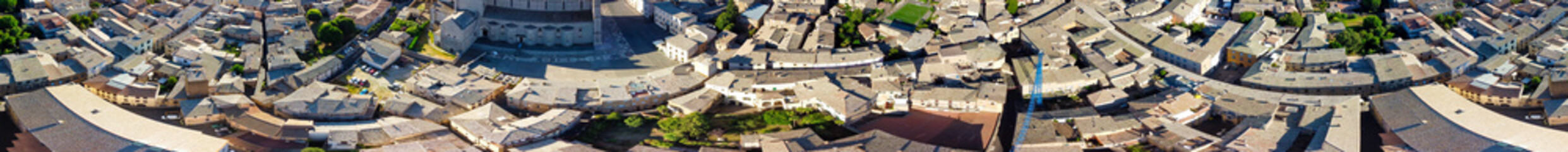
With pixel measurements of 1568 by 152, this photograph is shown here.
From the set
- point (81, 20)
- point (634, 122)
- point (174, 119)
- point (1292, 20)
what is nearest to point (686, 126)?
point (634, 122)

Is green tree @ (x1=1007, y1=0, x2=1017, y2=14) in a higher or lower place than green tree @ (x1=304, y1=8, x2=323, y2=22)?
higher

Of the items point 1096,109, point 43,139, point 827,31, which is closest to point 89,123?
point 43,139

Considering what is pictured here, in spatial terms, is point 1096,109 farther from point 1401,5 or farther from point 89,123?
point 89,123

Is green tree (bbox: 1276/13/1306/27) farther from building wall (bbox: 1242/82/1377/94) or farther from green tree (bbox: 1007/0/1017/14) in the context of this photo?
green tree (bbox: 1007/0/1017/14)

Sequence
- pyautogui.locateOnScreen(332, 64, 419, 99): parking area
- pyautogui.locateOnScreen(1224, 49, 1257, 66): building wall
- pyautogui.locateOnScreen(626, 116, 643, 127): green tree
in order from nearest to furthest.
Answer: pyautogui.locateOnScreen(626, 116, 643, 127): green tree < pyautogui.locateOnScreen(332, 64, 419, 99): parking area < pyautogui.locateOnScreen(1224, 49, 1257, 66): building wall

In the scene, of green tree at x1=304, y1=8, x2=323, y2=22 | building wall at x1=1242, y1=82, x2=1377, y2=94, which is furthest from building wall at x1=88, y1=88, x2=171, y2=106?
building wall at x1=1242, y1=82, x2=1377, y2=94

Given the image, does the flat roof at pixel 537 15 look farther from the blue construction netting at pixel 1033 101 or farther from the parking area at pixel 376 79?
the blue construction netting at pixel 1033 101

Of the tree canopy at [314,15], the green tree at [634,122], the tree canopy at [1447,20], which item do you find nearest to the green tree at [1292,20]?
the tree canopy at [1447,20]
